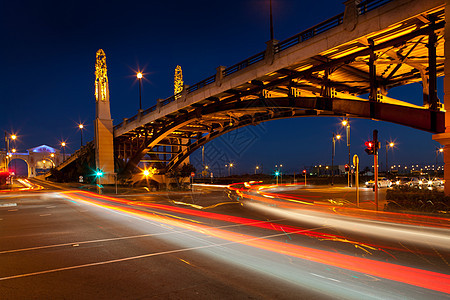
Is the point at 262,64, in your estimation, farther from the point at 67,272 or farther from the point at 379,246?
the point at 67,272

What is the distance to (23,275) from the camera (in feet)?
21.5

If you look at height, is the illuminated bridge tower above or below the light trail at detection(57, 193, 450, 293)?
above

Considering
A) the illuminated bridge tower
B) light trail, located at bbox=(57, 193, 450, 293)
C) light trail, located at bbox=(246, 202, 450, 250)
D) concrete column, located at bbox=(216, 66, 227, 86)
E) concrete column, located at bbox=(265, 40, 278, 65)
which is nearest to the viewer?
light trail, located at bbox=(57, 193, 450, 293)

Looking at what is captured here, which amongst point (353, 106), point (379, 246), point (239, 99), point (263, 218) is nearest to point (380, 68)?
point (353, 106)

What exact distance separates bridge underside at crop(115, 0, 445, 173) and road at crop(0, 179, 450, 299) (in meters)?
6.88

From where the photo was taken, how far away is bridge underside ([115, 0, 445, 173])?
49.5 ft

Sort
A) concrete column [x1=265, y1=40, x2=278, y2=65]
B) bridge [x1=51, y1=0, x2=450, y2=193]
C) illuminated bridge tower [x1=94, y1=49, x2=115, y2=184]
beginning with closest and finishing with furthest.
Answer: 1. bridge [x1=51, y1=0, x2=450, y2=193]
2. concrete column [x1=265, y1=40, x2=278, y2=65]
3. illuminated bridge tower [x1=94, y1=49, x2=115, y2=184]

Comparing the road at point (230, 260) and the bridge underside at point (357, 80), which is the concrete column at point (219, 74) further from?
the road at point (230, 260)

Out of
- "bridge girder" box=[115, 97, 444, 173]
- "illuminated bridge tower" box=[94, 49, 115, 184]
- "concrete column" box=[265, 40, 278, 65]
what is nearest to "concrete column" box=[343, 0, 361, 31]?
"bridge girder" box=[115, 97, 444, 173]

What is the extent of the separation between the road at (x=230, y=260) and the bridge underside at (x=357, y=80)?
22.6 ft

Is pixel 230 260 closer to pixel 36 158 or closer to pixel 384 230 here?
pixel 384 230

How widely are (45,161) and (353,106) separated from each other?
486ft

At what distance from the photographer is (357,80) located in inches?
979

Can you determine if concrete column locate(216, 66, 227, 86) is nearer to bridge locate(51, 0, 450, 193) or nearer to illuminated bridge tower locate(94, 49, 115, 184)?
bridge locate(51, 0, 450, 193)
